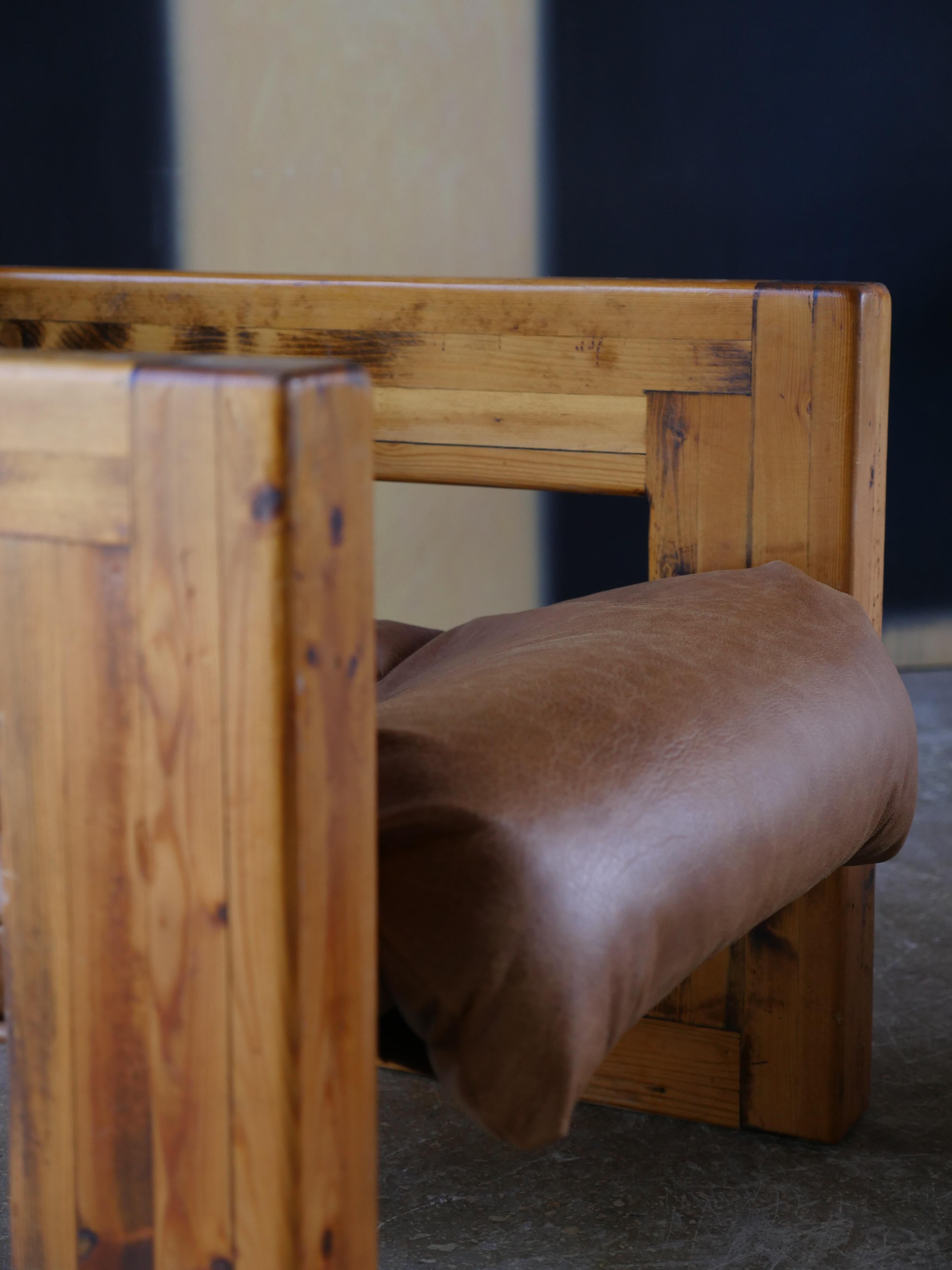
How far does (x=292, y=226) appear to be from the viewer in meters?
2.95

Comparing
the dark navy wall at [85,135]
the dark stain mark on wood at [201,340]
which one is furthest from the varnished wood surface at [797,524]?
the dark navy wall at [85,135]

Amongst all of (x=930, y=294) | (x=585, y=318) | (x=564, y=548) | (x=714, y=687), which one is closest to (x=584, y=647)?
(x=714, y=687)

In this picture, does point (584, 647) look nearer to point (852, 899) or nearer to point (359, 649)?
point (359, 649)

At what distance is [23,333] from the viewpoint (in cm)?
163

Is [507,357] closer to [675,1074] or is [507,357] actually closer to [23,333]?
[23,333]

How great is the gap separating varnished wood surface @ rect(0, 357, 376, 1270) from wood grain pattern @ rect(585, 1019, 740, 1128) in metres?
0.71

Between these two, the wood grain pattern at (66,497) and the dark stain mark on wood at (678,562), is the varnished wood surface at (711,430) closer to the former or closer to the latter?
the dark stain mark on wood at (678,562)

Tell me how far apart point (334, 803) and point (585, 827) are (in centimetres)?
16

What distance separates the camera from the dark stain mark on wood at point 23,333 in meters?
1.62

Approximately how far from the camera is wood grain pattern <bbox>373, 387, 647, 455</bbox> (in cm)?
137

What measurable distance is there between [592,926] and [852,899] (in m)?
0.67

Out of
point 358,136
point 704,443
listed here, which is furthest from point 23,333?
point 358,136

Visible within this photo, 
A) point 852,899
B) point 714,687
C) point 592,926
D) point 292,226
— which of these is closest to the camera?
point 592,926

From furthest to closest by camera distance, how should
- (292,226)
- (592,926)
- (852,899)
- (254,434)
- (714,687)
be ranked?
(292,226) → (852,899) → (714,687) → (592,926) → (254,434)
